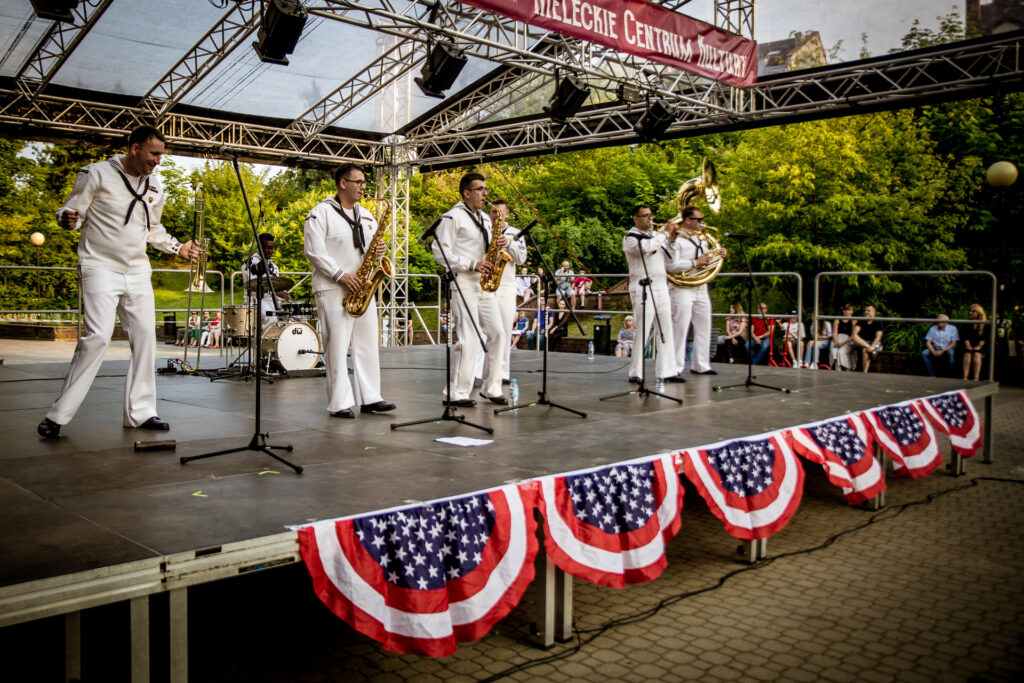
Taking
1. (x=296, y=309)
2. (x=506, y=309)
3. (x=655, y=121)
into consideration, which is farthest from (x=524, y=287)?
(x=506, y=309)

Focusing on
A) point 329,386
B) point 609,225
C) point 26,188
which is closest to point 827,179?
point 609,225

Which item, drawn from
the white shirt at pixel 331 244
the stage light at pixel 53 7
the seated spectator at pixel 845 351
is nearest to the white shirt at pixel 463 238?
the white shirt at pixel 331 244

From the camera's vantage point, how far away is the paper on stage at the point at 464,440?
5.16 metres

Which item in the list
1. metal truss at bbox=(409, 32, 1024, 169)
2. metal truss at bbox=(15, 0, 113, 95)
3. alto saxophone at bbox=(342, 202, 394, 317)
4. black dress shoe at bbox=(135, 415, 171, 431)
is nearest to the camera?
black dress shoe at bbox=(135, 415, 171, 431)

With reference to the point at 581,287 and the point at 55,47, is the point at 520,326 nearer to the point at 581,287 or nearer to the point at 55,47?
the point at 581,287

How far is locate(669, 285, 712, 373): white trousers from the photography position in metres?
9.62

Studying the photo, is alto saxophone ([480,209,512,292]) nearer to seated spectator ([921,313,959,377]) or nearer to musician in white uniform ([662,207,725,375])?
musician in white uniform ([662,207,725,375])

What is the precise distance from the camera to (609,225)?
32.4m

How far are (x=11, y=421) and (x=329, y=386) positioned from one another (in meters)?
2.34

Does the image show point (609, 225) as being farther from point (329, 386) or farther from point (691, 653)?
point (691, 653)

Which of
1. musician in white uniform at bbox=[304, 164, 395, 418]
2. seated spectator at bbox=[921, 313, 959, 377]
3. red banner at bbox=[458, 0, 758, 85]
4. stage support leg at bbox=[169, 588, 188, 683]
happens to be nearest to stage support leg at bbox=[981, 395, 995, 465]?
red banner at bbox=[458, 0, 758, 85]

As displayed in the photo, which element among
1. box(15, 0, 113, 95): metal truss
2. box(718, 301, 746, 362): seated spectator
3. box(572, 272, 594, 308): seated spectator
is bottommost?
box(718, 301, 746, 362): seated spectator

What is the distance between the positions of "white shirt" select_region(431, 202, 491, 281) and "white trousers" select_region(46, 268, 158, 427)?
7.59ft

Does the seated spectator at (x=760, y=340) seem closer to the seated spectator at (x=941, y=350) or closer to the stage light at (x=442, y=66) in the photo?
the seated spectator at (x=941, y=350)
